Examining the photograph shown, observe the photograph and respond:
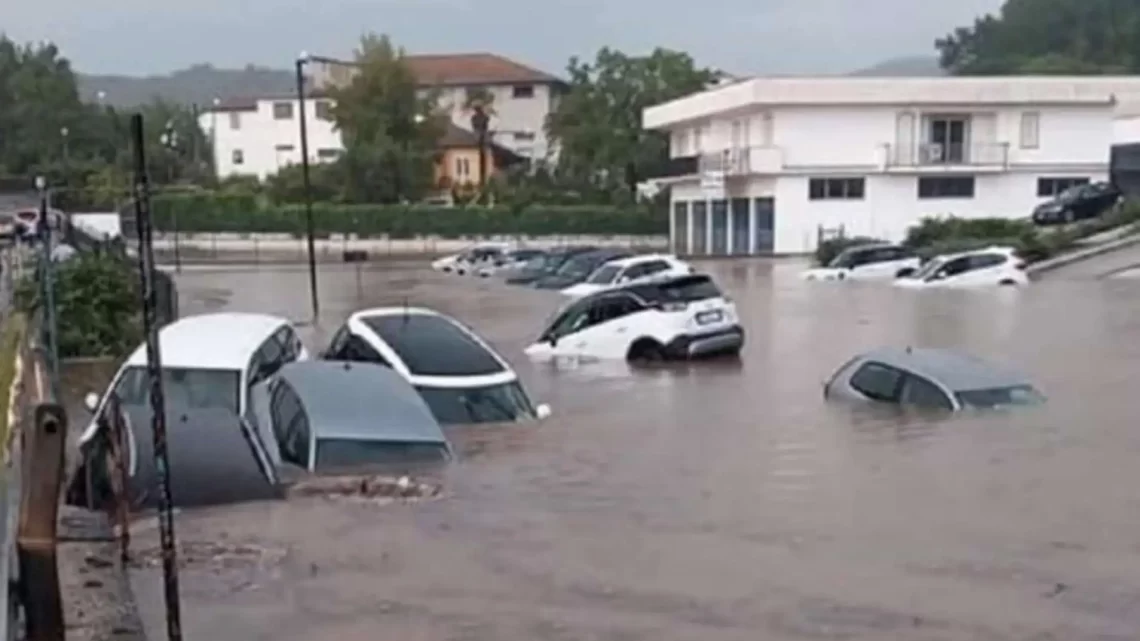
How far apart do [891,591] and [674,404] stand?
12.0 metres

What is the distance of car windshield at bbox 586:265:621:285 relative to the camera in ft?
163

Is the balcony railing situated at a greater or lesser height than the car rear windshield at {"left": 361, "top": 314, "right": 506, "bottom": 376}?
greater

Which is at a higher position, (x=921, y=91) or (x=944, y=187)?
(x=921, y=91)

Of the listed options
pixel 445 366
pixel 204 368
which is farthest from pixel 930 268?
pixel 204 368

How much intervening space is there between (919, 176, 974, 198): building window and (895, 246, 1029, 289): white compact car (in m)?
20.2

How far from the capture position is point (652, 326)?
3086 cm

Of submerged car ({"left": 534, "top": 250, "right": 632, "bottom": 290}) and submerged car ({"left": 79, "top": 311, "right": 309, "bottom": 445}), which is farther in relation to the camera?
submerged car ({"left": 534, "top": 250, "right": 632, "bottom": 290})

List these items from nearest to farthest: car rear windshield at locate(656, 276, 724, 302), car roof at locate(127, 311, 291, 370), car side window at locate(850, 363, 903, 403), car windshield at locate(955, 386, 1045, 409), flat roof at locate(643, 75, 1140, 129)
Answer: car roof at locate(127, 311, 291, 370) → car windshield at locate(955, 386, 1045, 409) → car side window at locate(850, 363, 903, 403) → car rear windshield at locate(656, 276, 724, 302) → flat roof at locate(643, 75, 1140, 129)

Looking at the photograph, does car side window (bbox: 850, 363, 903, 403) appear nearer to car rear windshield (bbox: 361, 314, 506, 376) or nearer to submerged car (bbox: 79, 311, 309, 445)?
car rear windshield (bbox: 361, 314, 506, 376)

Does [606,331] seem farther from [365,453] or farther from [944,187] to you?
[944,187]

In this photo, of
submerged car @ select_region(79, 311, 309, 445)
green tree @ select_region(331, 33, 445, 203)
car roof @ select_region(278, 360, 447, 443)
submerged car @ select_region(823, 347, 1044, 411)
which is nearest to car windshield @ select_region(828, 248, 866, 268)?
submerged car @ select_region(823, 347, 1044, 411)

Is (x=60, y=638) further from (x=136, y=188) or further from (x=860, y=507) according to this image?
(x=860, y=507)

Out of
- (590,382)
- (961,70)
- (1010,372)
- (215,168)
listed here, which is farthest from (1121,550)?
(961,70)

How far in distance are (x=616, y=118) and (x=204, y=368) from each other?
250ft
